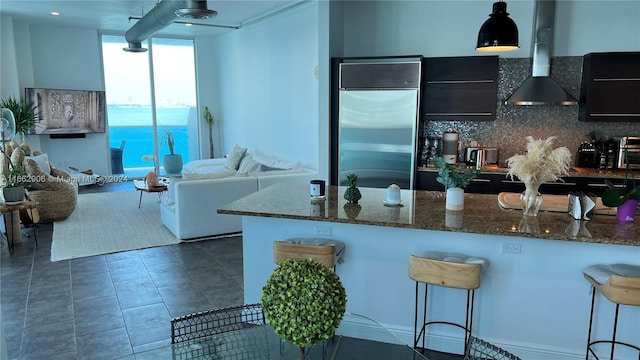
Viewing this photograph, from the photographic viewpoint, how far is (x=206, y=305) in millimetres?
3693

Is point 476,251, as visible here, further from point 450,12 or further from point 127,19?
point 127,19

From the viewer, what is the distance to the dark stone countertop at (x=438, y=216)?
2445mm

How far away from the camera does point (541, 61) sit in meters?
4.90

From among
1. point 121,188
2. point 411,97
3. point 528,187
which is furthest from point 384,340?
point 121,188

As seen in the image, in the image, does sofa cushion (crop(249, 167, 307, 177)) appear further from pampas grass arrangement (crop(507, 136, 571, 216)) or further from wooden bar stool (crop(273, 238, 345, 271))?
pampas grass arrangement (crop(507, 136, 571, 216))

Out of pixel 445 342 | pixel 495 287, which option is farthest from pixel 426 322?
pixel 495 287

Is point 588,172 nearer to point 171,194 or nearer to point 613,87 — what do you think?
point 613,87

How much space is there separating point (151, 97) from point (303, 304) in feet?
31.7

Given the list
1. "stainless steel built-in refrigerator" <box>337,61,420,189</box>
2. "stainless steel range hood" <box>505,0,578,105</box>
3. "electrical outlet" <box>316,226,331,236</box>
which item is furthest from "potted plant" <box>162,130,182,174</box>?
"electrical outlet" <box>316,226,331,236</box>

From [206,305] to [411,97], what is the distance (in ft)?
10.4

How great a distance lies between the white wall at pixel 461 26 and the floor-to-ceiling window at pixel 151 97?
18.8ft

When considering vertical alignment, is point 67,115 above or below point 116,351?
above

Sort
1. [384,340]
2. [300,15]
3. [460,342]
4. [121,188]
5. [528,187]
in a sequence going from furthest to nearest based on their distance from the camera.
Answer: [121,188] → [300,15] → [460,342] → [528,187] → [384,340]

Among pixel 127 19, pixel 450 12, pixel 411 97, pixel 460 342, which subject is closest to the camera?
pixel 460 342
